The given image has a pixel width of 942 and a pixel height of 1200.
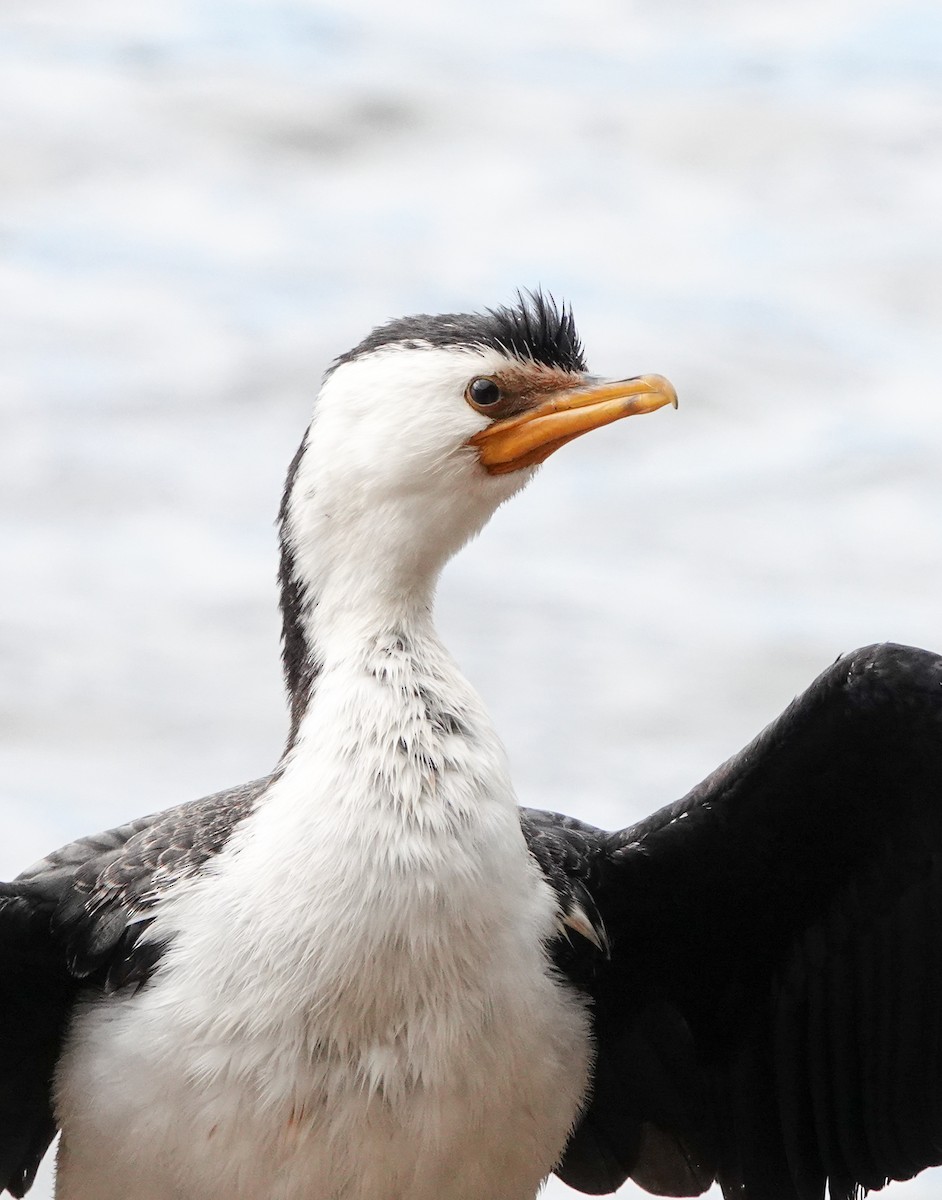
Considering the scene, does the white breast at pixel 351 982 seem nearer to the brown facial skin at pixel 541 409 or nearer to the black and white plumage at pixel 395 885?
the black and white plumage at pixel 395 885

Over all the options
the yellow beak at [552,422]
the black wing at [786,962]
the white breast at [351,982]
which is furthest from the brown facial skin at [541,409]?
the black wing at [786,962]

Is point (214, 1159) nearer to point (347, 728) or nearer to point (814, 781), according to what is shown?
point (347, 728)

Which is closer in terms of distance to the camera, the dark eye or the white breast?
the white breast

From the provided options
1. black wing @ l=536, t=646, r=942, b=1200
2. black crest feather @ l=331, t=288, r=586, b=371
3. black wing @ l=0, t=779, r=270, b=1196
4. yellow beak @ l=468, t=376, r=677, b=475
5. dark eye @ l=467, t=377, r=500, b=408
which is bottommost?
black wing @ l=536, t=646, r=942, b=1200

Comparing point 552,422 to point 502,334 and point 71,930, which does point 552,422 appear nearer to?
point 502,334

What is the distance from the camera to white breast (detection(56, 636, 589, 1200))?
420cm

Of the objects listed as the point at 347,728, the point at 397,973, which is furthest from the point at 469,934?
the point at 347,728

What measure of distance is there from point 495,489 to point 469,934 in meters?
0.89

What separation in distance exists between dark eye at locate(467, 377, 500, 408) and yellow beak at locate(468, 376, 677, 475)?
0.15 ft

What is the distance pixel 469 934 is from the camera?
14.0 ft

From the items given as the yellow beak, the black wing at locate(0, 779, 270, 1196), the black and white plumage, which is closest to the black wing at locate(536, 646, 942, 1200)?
the black and white plumage

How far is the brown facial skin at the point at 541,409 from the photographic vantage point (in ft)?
14.3

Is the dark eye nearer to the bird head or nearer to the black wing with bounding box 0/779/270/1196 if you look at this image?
the bird head

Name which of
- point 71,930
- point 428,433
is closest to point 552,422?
point 428,433
